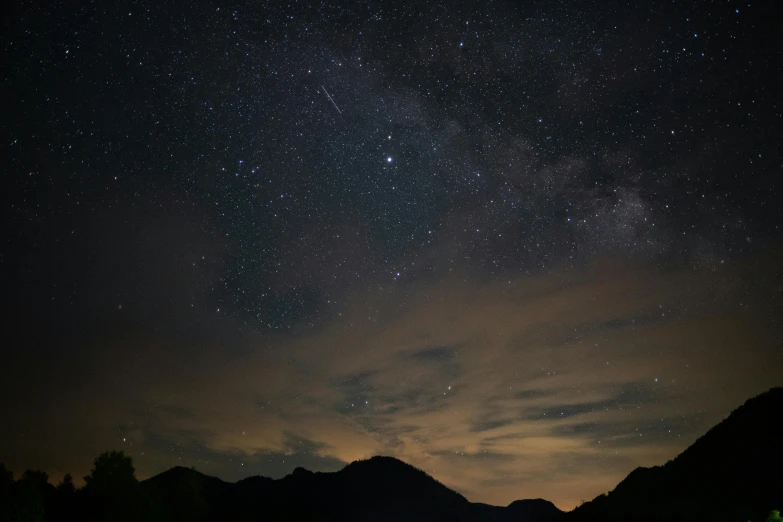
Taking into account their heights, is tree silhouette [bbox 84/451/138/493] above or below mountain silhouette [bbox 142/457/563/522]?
above

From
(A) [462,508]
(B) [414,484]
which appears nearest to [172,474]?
(B) [414,484]

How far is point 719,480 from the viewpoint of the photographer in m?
64.8

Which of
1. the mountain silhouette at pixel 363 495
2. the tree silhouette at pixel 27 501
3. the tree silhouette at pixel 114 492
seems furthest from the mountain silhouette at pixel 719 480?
the mountain silhouette at pixel 363 495

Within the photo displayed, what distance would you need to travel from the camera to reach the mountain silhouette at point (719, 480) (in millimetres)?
56156

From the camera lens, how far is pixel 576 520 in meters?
60.4

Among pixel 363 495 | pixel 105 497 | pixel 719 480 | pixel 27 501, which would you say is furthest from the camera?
pixel 363 495

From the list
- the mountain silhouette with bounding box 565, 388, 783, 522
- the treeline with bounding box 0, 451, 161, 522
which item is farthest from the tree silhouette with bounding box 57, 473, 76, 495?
the mountain silhouette with bounding box 565, 388, 783, 522

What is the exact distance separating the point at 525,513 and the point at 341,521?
8194 cm

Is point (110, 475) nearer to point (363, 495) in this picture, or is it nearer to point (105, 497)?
point (105, 497)

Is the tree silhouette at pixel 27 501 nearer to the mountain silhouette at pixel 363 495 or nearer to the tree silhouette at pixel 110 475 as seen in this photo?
the tree silhouette at pixel 110 475

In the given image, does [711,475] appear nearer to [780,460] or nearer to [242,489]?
[780,460]

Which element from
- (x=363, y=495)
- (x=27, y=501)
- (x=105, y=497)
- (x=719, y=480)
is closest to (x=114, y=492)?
(x=105, y=497)

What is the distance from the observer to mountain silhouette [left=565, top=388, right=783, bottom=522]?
56156mm

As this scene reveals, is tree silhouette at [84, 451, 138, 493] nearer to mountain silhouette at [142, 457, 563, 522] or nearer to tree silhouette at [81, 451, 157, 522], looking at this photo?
tree silhouette at [81, 451, 157, 522]
